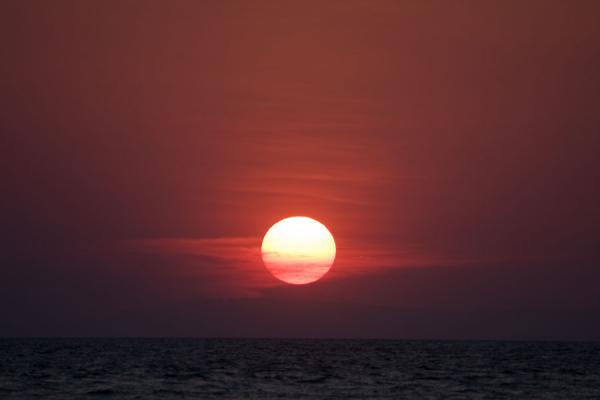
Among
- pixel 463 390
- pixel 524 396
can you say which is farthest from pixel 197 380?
pixel 524 396

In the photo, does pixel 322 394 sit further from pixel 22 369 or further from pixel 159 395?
pixel 22 369

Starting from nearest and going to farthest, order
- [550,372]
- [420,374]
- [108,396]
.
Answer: [108,396] < [420,374] < [550,372]

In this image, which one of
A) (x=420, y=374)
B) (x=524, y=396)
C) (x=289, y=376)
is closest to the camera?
(x=524, y=396)

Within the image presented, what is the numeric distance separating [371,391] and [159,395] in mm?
Answer: 14468

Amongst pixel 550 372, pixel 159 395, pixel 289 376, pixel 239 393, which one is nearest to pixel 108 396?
pixel 159 395

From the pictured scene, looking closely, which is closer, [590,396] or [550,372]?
[590,396]

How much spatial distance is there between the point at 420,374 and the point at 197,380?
23588 mm

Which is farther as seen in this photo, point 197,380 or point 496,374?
point 496,374

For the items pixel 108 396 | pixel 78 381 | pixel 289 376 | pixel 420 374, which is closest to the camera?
pixel 108 396

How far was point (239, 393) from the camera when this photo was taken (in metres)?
62.3

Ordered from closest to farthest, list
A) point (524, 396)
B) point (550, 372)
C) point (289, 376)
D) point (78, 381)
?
point (524, 396)
point (78, 381)
point (289, 376)
point (550, 372)

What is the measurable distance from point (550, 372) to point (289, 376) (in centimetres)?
3009

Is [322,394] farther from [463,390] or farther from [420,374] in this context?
[420,374]

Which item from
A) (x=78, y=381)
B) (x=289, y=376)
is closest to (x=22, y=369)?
(x=78, y=381)
